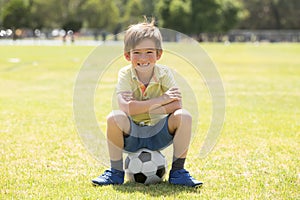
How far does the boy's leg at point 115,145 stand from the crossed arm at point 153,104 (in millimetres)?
A: 78

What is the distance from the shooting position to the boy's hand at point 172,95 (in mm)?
4121

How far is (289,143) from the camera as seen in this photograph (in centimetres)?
614

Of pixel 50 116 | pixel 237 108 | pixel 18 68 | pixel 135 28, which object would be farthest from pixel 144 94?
pixel 18 68

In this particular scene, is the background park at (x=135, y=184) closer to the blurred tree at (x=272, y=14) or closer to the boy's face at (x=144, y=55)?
the boy's face at (x=144, y=55)

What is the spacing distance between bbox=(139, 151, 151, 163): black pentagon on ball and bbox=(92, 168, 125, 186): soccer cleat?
0.62 feet

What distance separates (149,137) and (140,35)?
30.2 inches

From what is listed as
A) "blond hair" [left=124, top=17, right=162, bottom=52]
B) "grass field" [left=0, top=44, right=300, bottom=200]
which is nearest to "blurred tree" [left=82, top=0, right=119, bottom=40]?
"grass field" [left=0, top=44, right=300, bottom=200]

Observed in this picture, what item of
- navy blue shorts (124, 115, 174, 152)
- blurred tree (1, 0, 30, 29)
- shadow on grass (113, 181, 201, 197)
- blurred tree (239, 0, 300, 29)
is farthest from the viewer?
blurred tree (239, 0, 300, 29)

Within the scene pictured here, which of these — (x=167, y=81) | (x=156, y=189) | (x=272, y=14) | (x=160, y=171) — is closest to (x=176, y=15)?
(x=272, y=14)

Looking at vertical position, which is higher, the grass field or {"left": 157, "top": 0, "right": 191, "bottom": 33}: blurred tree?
{"left": 157, "top": 0, "right": 191, "bottom": 33}: blurred tree

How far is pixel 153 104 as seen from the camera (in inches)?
161

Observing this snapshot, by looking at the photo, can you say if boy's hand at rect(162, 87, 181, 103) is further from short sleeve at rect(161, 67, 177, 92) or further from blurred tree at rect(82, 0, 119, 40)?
blurred tree at rect(82, 0, 119, 40)

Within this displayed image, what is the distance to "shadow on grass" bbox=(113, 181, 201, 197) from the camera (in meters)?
3.99

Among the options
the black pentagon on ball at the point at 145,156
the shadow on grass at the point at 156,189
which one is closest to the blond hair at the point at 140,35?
the black pentagon on ball at the point at 145,156
